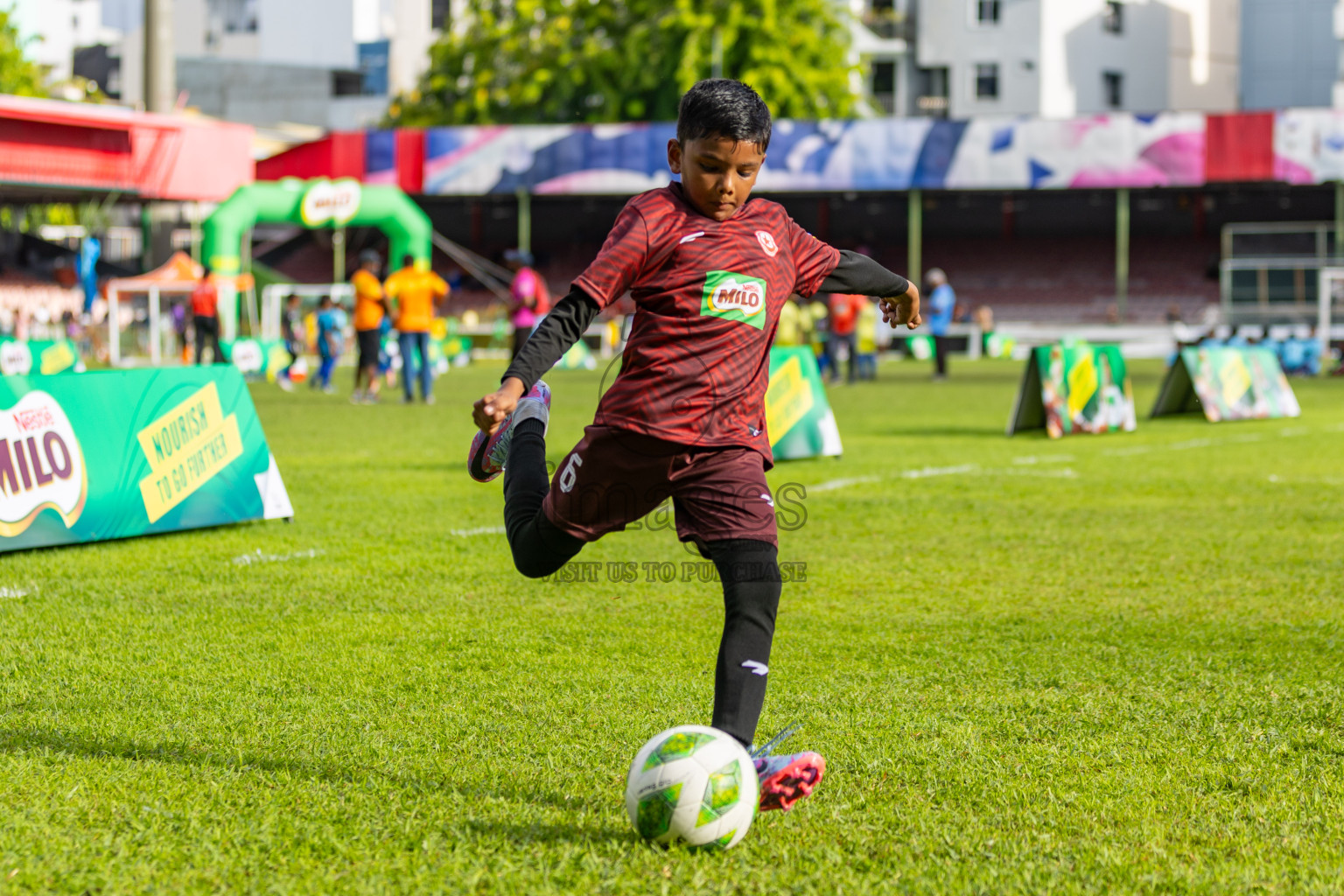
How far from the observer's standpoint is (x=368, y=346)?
19.1 meters

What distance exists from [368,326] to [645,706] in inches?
593

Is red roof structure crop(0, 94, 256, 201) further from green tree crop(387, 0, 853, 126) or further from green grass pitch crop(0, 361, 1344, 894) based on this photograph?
green grass pitch crop(0, 361, 1344, 894)

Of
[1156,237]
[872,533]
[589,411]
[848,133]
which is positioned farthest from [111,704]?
[1156,237]

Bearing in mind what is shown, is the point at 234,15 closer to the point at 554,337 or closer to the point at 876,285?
the point at 876,285

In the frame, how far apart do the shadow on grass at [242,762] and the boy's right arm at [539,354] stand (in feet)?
3.16

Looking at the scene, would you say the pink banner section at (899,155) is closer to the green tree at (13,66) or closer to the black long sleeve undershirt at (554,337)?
the green tree at (13,66)

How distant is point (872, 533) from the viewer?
8.15m

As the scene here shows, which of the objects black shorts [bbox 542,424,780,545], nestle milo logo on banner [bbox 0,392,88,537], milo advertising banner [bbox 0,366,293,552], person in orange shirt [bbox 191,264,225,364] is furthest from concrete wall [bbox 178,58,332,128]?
black shorts [bbox 542,424,780,545]

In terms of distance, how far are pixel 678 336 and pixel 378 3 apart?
68484 millimetres

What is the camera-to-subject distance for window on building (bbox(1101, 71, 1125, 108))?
55125mm

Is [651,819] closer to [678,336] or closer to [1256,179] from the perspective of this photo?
[678,336]

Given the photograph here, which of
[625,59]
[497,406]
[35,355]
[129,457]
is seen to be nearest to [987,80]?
[625,59]

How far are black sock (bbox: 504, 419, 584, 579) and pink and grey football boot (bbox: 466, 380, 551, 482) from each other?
1.5 inches

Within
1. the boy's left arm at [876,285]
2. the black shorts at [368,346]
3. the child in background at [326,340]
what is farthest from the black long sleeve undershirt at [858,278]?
the child in background at [326,340]
